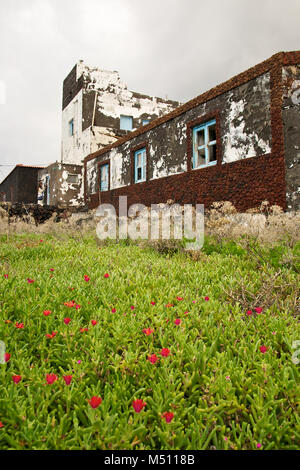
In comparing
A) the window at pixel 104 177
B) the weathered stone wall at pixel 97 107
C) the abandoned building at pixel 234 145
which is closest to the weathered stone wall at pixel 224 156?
the abandoned building at pixel 234 145

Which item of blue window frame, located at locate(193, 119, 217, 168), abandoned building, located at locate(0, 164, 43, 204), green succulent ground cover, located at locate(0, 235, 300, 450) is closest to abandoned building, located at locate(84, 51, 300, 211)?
blue window frame, located at locate(193, 119, 217, 168)

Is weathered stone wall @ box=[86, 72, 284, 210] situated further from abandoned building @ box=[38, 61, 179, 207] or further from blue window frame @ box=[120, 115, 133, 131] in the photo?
blue window frame @ box=[120, 115, 133, 131]

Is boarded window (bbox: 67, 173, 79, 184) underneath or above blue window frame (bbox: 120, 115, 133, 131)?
underneath

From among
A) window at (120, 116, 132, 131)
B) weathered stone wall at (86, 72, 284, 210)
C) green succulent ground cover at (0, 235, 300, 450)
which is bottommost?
green succulent ground cover at (0, 235, 300, 450)

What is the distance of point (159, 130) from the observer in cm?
1189

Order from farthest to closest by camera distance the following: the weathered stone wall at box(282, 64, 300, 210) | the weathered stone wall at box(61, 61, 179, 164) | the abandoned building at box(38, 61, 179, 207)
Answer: the weathered stone wall at box(61, 61, 179, 164)
the abandoned building at box(38, 61, 179, 207)
the weathered stone wall at box(282, 64, 300, 210)

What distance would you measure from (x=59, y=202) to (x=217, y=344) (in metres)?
18.3

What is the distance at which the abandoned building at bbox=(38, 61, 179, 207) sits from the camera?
19.2 meters

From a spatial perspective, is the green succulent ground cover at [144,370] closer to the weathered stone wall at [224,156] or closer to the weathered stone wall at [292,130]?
the weathered stone wall at [292,130]

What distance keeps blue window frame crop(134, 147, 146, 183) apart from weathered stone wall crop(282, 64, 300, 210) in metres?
6.68

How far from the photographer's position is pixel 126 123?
2173 centimetres

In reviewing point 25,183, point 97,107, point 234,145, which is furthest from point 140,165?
point 25,183

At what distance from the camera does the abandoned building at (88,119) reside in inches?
758
